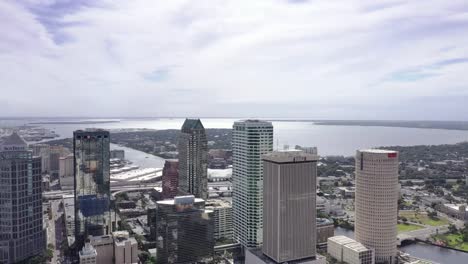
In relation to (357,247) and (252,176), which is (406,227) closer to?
(357,247)

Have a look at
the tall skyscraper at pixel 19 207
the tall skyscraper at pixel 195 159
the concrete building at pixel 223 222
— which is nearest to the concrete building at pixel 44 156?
the tall skyscraper at pixel 19 207

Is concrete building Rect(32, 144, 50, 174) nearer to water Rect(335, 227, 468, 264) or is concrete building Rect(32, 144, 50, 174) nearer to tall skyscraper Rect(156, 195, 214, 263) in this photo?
tall skyscraper Rect(156, 195, 214, 263)

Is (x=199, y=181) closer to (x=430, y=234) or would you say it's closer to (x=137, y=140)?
(x=430, y=234)

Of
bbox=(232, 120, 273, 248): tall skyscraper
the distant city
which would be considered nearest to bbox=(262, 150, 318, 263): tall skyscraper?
the distant city

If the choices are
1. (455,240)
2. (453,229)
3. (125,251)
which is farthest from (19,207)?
(453,229)

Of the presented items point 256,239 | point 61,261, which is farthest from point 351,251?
point 61,261

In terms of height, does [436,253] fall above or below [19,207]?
below

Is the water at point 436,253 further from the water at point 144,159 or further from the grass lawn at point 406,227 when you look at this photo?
the water at point 144,159
